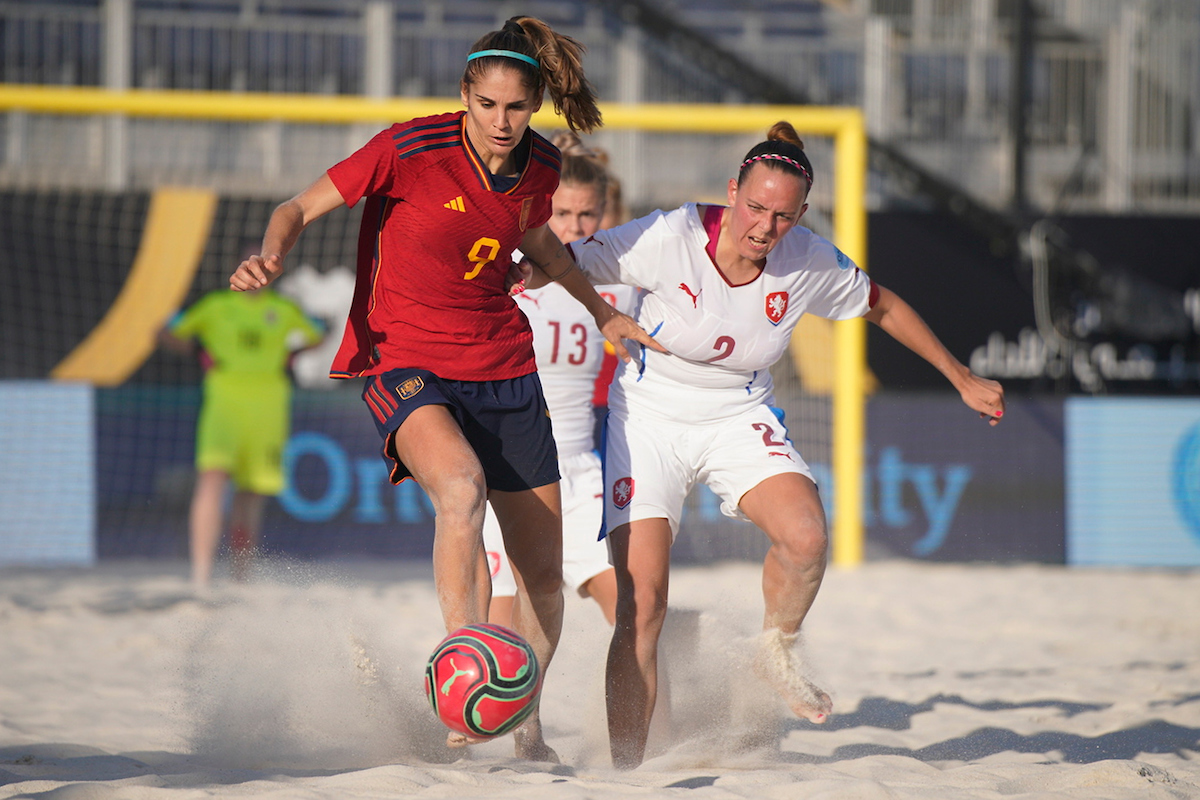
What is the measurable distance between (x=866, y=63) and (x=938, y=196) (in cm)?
153

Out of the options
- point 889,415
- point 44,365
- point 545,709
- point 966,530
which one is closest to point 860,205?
point 889,415

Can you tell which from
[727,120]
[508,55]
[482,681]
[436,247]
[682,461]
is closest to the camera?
[482,681]

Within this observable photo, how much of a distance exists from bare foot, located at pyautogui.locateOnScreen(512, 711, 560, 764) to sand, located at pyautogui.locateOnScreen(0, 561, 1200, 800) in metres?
0.13

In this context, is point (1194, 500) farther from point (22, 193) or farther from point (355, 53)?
point (22, 193)

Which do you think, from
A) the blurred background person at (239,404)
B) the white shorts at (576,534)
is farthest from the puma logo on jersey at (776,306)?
the blurred background person at (239,404)

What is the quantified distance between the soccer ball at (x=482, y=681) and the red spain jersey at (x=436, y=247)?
0.83 metres

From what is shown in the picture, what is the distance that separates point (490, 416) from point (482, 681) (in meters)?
0.88

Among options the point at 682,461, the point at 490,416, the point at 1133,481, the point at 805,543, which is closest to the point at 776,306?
the point at 682,461

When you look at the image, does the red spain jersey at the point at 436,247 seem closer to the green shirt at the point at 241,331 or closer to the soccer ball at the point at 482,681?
the soccer ball at the point at 482,681

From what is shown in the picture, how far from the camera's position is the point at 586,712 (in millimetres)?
4027

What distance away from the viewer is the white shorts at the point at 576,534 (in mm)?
4039

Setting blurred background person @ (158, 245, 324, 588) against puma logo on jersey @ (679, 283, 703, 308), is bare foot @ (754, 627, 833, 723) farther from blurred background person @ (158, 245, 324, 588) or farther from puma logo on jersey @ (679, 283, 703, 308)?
blurred background person @ (158, 245, 324, 588)

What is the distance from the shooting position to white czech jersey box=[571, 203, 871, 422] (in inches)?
143

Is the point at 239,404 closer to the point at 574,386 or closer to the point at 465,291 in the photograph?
the point at 574,386
